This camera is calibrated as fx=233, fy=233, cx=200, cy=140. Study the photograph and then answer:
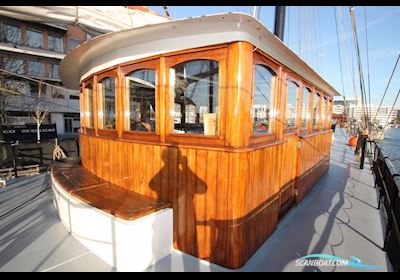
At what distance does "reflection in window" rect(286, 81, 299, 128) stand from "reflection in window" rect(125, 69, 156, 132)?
208cm

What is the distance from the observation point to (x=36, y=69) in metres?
20.0

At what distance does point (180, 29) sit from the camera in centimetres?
247

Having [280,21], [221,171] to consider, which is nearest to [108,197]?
[221,171]

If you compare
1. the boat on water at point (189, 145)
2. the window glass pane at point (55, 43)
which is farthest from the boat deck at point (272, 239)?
the window glass pane at point (55, 43)

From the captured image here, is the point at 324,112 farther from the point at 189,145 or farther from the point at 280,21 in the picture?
the point at 189,145

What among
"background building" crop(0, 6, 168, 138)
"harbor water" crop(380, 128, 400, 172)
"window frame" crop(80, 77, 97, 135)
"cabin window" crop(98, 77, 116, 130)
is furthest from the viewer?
"harbor water" crop(380, 128, 400, 172)

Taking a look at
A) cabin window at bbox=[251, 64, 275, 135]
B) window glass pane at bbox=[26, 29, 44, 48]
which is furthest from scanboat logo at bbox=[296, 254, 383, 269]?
window glass pane at bbox=[26, 29, 44, 48]

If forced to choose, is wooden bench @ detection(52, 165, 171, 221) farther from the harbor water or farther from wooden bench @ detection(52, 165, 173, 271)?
the harbor water

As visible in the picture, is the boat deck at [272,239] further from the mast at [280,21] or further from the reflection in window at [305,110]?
the mast at [280,21]

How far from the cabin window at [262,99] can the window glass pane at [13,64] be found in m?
17.6

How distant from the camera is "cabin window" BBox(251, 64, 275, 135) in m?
2.74

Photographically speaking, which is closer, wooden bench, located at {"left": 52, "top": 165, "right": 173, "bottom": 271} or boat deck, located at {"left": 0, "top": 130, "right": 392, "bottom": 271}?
wooden bench, located at {"left": 52, "top": 165, "right": 173, "bottom": 271}
